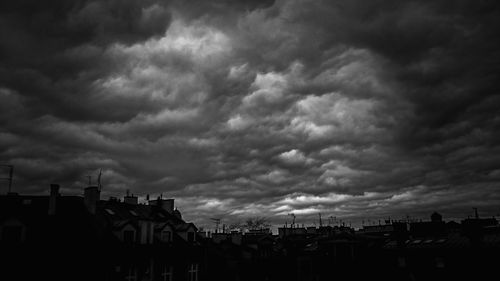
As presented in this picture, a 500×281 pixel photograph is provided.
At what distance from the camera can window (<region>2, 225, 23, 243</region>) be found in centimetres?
3566

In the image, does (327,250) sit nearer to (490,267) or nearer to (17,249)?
(490,267)

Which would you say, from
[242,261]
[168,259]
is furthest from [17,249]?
[242,261]

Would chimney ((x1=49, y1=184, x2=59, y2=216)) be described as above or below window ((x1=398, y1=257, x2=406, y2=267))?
above

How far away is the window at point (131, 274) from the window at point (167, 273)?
4274 mm

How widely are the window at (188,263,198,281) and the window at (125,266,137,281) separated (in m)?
9.12

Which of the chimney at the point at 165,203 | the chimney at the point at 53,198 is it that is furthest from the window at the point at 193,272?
the chimney at the point at 53,198

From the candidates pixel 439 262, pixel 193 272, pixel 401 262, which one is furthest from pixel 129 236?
pixel 439 262

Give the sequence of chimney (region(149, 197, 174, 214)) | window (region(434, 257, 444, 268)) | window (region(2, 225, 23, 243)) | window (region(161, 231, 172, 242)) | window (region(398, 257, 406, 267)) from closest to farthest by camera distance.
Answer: window (region(2, 225, 23, 243)) < window (region(161, 231, 172, 242)) < window (region(434, 257, 444, 268)) < window (region(398, 257, 406, 267)) < chimney (region(149, 197, 174, 214))

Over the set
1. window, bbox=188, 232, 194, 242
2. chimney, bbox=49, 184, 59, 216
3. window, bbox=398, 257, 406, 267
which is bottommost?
window, bbox=398, 257, 406, 267

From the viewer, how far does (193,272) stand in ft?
168

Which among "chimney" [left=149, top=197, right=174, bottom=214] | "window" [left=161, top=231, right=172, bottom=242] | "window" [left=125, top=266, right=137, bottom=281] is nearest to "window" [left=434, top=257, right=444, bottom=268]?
"window" [left=161, top=231, right=172, bottom=242]

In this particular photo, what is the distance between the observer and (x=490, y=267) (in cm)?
5072

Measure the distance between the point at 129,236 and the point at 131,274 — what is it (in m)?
3.92

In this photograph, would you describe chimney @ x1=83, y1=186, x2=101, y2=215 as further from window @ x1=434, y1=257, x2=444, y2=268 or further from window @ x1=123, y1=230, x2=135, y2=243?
window @ x1=434, y1=257, x2=444, y2=268
